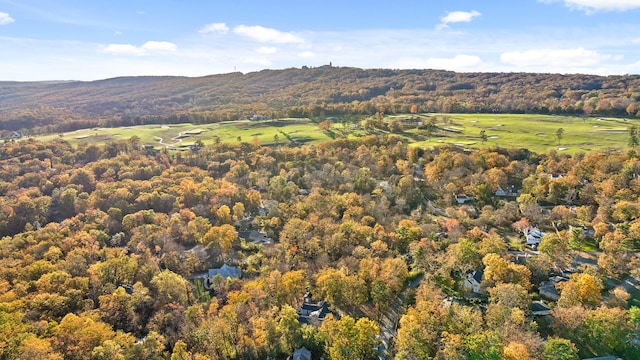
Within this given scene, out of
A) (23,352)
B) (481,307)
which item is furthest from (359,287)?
(23,352)

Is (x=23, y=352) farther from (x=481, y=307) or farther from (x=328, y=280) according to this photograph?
(x=481, y=307)

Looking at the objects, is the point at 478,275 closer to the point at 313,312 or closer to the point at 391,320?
the point at 391,320

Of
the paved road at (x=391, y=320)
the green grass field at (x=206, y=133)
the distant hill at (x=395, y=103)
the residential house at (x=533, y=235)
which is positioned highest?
the distant hill at (x=395, y=103)

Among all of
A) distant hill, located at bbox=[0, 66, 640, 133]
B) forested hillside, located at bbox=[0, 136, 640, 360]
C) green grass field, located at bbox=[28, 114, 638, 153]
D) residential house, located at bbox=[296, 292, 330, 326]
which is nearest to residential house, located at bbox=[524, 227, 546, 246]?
forested hillside, located at bbox=[0, 136, 640, 360]

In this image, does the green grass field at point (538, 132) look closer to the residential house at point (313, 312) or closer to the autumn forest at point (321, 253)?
the autumn forest at point (321, 253)

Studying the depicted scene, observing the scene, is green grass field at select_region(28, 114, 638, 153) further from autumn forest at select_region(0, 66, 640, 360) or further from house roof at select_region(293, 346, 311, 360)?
house roof at select_region(293, 346, 311, 360)

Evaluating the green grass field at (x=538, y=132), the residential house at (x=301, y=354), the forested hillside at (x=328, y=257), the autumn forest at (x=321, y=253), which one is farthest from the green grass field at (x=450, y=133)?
the residential house at (x=301, y=354)
